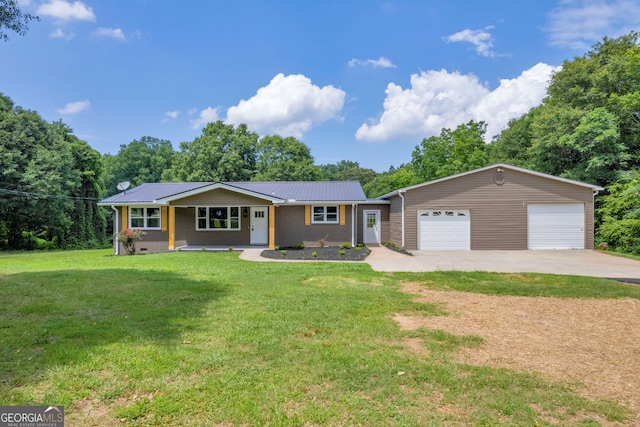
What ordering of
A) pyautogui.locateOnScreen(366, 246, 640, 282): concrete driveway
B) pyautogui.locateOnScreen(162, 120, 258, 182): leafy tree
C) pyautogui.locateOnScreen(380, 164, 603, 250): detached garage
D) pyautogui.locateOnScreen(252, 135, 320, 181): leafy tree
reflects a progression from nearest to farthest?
pyautogui.locateOnScreen(366, 246, 640, 282): concrete driveway
pyautogui.locateOnScreen(380, 164, 603, 250): detached garage
pyautogui.locateOnScreen(162, 120, 258, 182): leafy tree
pyautogui.locateOnScreen(252, 135, 320, 181): leafy tree

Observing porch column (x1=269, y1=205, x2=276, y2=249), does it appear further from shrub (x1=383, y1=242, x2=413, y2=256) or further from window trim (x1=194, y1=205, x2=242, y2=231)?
shrub (x1=383, y1=242, x2=413, y2=256)

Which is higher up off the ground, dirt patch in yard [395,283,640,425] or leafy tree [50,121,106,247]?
leafy tree [50,121,106,247]

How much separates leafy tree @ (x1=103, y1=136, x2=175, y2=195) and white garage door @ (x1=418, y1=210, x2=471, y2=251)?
38.4 meters

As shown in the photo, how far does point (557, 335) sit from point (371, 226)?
51.7 feet

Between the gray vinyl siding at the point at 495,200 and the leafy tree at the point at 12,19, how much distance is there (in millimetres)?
14541

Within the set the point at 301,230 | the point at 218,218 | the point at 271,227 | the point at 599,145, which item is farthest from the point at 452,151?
the point at 218,218

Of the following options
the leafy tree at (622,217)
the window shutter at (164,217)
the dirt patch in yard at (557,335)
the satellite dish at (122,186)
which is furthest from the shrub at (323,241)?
the leafy tree at (622,217)

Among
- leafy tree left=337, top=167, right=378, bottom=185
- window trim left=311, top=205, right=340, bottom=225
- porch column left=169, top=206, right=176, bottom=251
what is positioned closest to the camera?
porch column left=169, top=206, right=176, bottom=251

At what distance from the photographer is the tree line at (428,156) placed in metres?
18.5

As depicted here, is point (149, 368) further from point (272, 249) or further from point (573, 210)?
point (573, 210)

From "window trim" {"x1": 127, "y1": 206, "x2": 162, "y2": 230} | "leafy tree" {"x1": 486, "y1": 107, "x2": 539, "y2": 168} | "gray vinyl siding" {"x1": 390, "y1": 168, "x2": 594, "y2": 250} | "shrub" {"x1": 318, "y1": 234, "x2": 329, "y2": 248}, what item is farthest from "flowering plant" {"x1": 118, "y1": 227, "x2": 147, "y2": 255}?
"leafy tree" {"x1": 486, "y1": 107, "x2": 539, "y2": 168}

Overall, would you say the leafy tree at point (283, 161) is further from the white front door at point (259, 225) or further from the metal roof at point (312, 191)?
the white front door at point (259, 225)

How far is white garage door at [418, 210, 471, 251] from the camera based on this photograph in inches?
651

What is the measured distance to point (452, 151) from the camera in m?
35.7
